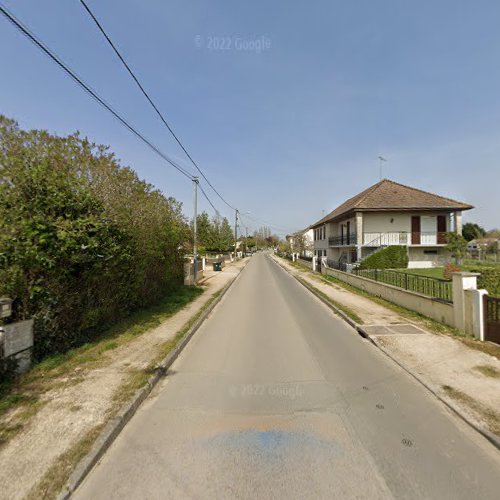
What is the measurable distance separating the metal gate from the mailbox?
30.2 feet

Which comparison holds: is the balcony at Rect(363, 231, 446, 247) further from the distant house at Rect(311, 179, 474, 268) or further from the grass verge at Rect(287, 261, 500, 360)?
the grass verge at Rect(287, 261, 500, 360)

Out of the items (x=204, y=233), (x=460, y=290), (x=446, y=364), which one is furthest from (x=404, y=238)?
(x=204, y=233)

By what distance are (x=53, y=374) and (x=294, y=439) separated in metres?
3.93

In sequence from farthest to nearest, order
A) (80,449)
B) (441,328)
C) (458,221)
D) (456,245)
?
(458,221)
(456,245)
(441,328)
(80,449)

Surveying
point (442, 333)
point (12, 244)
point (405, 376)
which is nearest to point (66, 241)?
point (12, 244)

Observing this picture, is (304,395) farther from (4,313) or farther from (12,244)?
(12,244)

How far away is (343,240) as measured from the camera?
2562cm

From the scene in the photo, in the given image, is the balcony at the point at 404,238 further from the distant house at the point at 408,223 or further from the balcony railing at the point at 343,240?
the balcony railing at the point at 343,240

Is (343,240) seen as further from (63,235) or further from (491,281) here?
(63,235)

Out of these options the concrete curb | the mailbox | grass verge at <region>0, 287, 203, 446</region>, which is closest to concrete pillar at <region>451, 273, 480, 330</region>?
the concrete curb

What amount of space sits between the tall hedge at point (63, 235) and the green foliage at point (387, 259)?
17.1 m

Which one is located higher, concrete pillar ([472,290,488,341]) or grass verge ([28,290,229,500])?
Result: concrete pillar ([472,290,488,341])

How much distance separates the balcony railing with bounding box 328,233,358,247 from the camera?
889 inches

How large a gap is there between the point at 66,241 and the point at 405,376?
6.30 metres
